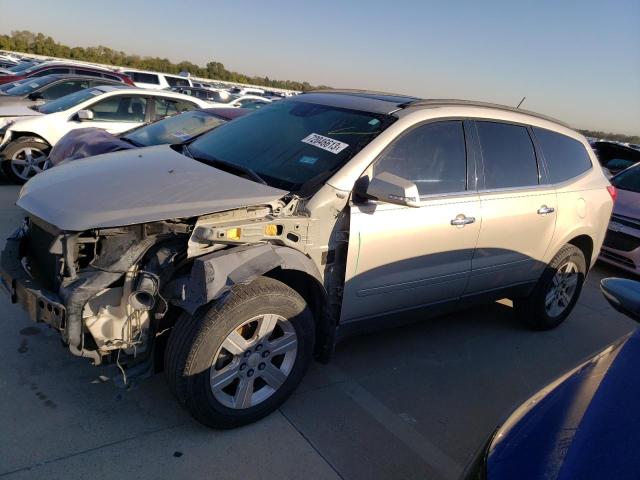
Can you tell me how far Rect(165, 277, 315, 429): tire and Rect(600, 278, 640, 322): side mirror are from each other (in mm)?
1492

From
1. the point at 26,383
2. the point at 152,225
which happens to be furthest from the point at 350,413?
the point at 26,383

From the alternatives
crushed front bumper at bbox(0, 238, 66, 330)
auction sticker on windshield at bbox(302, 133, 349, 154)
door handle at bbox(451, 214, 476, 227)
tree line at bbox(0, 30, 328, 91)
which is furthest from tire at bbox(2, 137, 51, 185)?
tree line at bbox(0, 30, 328, 91)

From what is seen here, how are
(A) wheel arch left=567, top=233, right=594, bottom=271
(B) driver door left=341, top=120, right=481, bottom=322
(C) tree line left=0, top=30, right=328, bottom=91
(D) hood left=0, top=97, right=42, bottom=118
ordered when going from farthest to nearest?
(C) tree line left=0, top=30, right=328, bottom=91
(D) hood left=0, top=97, right=42, bottom=118
(A) wheel arch left=567, top=233, right=594, bottom=271
(B) driver door left=341, top=120, right=481, bottom=322

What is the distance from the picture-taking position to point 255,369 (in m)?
2.75

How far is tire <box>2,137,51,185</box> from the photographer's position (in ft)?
23.1

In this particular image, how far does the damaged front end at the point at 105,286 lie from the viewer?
2383 mm

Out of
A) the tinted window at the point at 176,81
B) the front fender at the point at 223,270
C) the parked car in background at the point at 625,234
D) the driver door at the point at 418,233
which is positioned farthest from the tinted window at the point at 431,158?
the tinted window at the point at 176,81

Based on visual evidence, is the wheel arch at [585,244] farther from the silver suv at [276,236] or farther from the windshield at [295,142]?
the windshield at [295,142]

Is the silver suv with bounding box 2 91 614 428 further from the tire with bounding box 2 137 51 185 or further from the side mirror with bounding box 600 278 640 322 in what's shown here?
the tire with bounding box 2 137 51 185

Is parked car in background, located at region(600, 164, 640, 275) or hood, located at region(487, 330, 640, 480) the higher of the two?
hood, located at region(487, 330, 640, 480)

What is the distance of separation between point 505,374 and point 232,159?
2.54 meters

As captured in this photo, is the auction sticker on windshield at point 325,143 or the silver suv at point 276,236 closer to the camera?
the silver suv at point 276,236

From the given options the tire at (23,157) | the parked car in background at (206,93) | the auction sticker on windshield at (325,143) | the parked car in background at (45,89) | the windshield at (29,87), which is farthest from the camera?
the parked car in background at (206,93)

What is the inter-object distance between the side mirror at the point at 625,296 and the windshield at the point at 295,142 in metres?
1.51
